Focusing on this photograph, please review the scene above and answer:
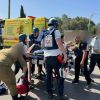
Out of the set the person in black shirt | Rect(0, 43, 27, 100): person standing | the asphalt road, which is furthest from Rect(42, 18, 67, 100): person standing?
the person in black shirt

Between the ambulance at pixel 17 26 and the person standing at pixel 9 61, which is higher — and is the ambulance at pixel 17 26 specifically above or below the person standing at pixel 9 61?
above

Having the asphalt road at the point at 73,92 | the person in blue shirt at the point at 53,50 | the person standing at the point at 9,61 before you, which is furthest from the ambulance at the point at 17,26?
the person standing at the point at 9,61

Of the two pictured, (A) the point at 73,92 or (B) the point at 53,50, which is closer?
(B) the point at 53,50

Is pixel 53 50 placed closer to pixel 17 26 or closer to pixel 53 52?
pixel 53 52

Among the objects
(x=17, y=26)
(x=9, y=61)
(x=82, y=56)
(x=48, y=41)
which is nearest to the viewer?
(x=9, y=61)

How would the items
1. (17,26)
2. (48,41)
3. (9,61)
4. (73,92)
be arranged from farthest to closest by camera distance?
(17,26), (73,92), (48,41), (9,61)

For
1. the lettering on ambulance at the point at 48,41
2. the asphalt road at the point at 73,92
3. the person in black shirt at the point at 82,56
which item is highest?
the lettering on ambulance at the point at 48,41

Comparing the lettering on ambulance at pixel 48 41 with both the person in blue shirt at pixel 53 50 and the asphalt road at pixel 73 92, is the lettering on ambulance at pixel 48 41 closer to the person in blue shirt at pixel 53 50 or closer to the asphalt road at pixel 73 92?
the person in blue shirt at pixel 53 50

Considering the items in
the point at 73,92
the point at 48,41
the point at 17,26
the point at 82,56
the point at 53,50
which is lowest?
the point at 73,92

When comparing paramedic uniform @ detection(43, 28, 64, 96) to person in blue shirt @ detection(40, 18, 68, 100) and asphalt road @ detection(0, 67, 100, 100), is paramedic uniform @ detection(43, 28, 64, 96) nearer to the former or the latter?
person in blue shirt @ detection(40, 18, 68, 100)

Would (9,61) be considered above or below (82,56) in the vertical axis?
above

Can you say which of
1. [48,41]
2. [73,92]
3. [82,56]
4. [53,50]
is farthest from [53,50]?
[82,56]

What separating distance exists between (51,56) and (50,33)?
0.57 m

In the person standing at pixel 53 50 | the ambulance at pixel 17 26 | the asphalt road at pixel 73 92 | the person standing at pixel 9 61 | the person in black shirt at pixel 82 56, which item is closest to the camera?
the person standing at pixel 9 61
